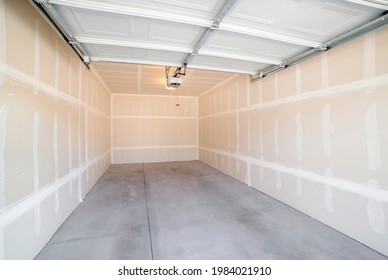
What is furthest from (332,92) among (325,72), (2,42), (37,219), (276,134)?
(37,219)

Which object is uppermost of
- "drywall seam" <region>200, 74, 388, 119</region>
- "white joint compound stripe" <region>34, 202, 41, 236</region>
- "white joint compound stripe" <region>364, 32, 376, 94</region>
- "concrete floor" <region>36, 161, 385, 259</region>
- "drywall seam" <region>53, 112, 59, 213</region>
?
"white joint compound stripe" <region>364, 32, 376, 94</region>

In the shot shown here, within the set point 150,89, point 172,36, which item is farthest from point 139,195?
point 150,89

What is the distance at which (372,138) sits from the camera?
77.5 inches

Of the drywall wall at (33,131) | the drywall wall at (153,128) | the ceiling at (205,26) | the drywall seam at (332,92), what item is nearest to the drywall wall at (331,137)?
the drywall seam at (332,92)

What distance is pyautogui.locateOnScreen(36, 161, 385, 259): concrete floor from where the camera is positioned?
1.87 meters

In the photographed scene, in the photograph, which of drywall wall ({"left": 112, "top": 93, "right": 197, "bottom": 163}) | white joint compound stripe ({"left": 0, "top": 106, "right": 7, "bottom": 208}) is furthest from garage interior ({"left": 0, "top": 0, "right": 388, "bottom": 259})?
drywall wall ({"left": 112, "top": 93, "right": 197, "bottom": 163})

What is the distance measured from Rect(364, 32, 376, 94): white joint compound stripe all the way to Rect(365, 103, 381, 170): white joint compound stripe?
0.22 metres

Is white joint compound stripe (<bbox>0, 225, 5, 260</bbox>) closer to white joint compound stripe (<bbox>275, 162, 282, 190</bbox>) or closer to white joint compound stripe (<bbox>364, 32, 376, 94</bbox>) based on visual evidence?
white joint compound stripe (<bbox>275, 162, 282, 190</bbox>)

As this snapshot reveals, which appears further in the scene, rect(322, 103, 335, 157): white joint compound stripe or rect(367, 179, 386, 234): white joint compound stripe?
rect(322, 103, 335, 157): white joint compound stripe

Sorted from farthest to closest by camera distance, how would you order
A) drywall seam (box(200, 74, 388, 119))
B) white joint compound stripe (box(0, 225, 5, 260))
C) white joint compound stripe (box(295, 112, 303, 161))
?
1. white joint compound stripe (box(295, 112, 303, 161))
2. drywall seam (box(200, 74, 388, 119))
3. white joint compound stripe (box(0, 225, 5, 260))

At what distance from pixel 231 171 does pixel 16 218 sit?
14.3 feet

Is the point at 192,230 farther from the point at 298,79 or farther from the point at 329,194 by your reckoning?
the point at 298,79
